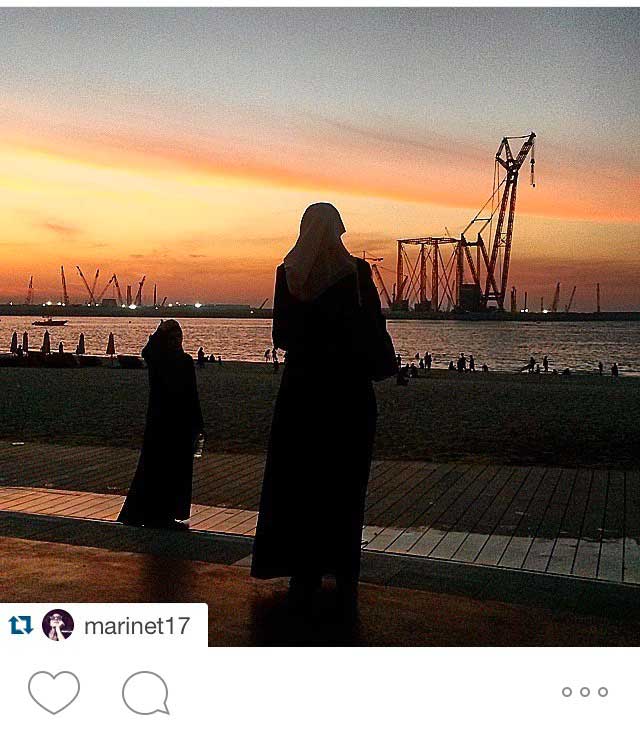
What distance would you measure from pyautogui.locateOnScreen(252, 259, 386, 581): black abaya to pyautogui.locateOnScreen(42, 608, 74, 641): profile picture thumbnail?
0.85 metres

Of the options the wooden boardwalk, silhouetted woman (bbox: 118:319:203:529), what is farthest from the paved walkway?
silhouetted woman (bbox: 118:319:203:529)

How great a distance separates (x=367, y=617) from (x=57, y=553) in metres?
1.15

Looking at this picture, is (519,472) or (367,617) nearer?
(367,617)

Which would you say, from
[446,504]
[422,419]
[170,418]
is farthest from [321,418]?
[422,419]

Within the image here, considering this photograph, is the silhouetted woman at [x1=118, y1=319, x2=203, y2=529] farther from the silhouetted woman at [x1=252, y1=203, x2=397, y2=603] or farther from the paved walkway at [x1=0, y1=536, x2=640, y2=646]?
the silhouetted woman at [x1=252, y1=203, x2=397, y2=603]

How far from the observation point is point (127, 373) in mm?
19281

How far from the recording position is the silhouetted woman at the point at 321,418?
2.59m
